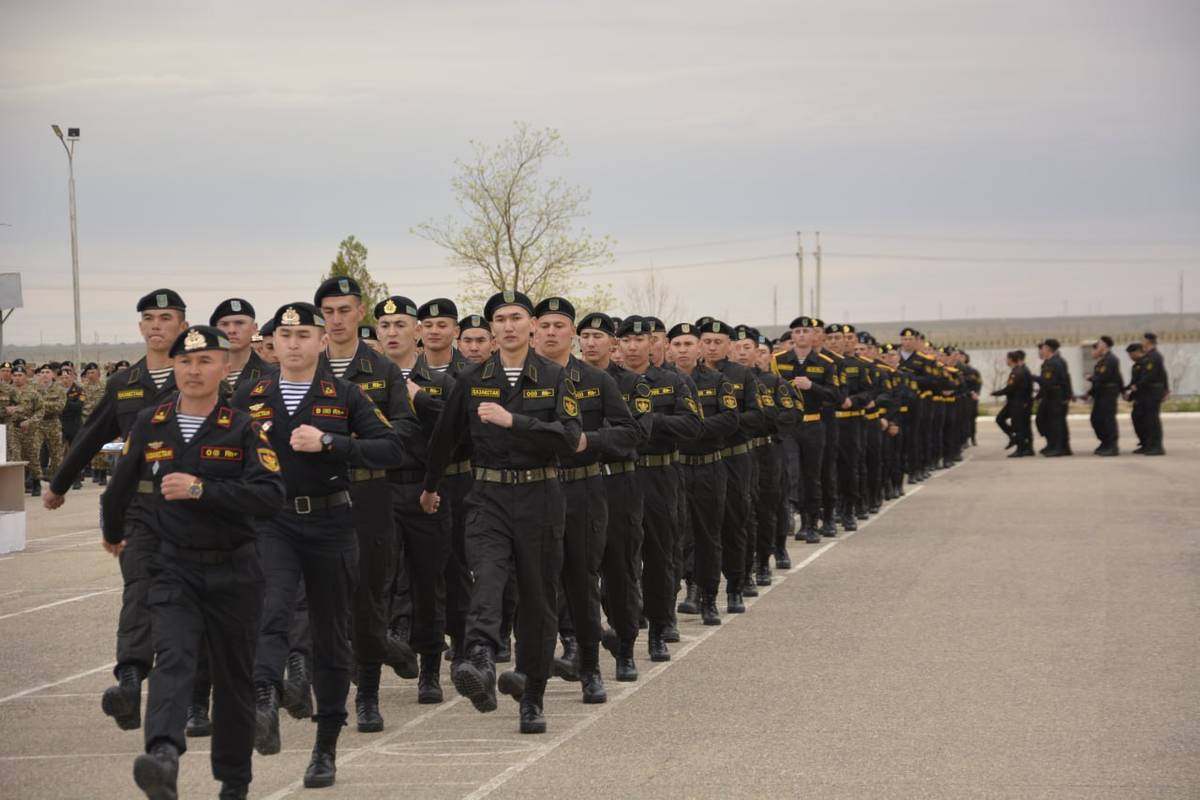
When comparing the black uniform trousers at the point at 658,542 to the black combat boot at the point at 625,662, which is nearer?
the black combat boot at the point at 625,662

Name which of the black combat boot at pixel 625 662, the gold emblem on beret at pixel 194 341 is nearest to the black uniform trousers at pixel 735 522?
the black combat boot at pixel 625 662

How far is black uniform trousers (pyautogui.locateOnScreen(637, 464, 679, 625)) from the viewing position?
38.9 feet

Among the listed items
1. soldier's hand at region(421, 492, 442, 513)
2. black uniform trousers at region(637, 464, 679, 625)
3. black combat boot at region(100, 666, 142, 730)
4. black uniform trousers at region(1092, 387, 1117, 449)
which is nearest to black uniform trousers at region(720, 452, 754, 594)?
black uniform trousers at region(637, 464, 679, 625)

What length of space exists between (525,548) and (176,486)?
274 cm

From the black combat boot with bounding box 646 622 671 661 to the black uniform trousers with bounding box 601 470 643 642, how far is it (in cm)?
72

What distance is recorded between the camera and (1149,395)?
35.1m

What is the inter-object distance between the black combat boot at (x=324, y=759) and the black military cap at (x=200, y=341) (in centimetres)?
189

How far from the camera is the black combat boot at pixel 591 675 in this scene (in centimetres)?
996

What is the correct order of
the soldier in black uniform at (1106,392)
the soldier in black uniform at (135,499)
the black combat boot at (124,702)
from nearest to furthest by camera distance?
the black combat boot at (124,702), the soldier in black uniform at (135,499), the soldier in black uniform at (1106,392)

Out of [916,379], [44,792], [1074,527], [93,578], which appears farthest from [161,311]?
[916,379]

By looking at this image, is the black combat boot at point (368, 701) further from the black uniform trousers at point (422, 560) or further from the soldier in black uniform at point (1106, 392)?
the soldier in black uniform at point (1106, 392)

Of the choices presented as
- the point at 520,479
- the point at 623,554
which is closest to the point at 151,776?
the point at 520,479

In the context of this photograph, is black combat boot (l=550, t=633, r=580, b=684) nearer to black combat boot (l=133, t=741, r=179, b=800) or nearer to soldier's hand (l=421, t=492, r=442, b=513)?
soldier's hand (l=421, t=492, r=442, b=513)

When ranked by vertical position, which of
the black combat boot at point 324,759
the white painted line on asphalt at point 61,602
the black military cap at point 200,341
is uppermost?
the black military cap at point 200,341
